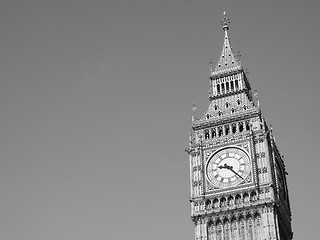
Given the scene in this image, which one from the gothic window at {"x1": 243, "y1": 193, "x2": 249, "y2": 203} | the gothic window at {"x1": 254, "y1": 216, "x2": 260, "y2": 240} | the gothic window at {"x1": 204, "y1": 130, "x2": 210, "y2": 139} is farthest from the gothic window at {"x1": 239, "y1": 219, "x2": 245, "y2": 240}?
the gothic window at {"x1": 204, "y1": 130, "x2": 210, "y2": 139}

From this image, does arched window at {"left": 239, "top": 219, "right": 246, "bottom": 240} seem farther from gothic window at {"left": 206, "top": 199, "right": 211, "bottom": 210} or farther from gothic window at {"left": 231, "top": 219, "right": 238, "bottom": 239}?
gothic window at {"left": 206, "top": 199, "right": 211, "bottom": 210}

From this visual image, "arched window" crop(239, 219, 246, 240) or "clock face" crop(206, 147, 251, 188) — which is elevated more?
"clock face" crop(206, 147, 251, 188)

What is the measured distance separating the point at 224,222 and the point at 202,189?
4.92m

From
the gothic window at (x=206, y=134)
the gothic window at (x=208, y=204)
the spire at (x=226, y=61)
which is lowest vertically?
the gothic window at (x=208, y=204)

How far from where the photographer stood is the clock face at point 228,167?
78.1 metres

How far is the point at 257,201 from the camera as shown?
7562 centimetres

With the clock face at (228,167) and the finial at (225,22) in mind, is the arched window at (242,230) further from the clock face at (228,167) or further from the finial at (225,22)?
the finial at (225,22)

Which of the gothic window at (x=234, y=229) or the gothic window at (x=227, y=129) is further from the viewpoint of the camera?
the gothic window at (x=227, y=129)

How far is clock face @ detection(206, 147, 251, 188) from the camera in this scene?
3076 inches

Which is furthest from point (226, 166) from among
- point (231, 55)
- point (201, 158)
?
point (231, 55)

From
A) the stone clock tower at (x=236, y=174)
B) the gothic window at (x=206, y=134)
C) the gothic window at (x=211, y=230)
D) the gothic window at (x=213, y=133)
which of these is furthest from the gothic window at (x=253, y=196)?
the gothic window at (x=206, y=134)

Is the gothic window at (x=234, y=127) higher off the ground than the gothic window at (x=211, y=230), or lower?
higher

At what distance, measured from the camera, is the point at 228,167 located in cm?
7888

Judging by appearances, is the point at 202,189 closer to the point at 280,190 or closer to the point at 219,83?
the point at 280,190
